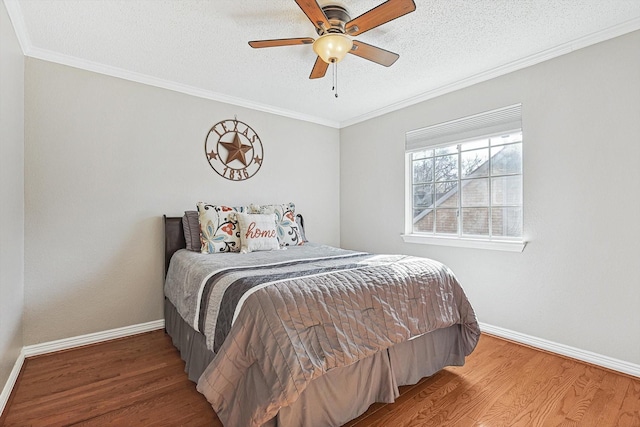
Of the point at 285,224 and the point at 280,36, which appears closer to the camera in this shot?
the point at 280,36

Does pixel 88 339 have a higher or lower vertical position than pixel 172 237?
lower

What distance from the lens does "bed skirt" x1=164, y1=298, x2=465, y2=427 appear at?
4.88 ft

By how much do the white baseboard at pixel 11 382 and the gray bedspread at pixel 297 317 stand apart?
3.26ft

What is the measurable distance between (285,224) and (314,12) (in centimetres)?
201

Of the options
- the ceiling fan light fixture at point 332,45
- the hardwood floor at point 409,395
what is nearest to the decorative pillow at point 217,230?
the hardwood floor at point 409,395

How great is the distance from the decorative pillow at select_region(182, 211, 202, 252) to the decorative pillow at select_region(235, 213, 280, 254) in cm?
38

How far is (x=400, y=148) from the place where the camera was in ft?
12.1

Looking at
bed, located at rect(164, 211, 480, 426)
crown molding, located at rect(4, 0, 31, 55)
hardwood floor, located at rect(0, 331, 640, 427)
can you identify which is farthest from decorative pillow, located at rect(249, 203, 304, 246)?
crown molding, located at rect(4, 0, 31, 55)

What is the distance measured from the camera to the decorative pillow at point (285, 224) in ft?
10.5

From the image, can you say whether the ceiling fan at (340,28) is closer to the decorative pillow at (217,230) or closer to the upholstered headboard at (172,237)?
the decorative pillow at (217,230)

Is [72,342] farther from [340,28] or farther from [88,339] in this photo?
[340,28]

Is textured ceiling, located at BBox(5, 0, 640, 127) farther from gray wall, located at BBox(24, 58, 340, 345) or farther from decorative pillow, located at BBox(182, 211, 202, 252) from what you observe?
decorative pillow, located at BBox(182, 211, 202, 252)

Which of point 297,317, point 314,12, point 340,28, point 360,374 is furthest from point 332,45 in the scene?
point 360,374

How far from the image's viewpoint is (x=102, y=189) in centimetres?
272
